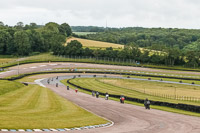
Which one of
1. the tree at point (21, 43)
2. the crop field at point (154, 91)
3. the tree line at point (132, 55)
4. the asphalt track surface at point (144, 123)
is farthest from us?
the tree at point (21, 43)

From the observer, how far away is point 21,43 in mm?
163000

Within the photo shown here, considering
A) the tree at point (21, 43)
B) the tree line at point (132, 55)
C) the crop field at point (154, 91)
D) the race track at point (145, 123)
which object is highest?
the tree at point (21, 43)

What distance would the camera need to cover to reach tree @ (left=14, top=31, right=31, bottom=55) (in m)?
163

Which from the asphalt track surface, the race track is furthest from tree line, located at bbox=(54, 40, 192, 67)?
the race track

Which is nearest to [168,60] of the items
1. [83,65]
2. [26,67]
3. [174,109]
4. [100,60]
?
[100,60]

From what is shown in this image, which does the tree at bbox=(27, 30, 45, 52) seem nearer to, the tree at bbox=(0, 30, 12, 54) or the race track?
the tree at bbox=(0, 30, 12, 54)

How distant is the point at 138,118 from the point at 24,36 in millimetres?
143552

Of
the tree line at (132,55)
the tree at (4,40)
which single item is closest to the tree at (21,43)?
the tree at (4,40)

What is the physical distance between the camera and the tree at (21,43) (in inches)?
6422

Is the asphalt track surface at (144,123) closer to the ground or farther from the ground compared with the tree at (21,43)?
closer to the ground

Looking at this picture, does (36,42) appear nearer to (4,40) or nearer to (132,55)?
(4,40)

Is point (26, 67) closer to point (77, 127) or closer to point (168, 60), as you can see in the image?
point (168, 60)

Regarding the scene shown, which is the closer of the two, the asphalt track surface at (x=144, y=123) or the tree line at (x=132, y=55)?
the asphalt track surface at (x=144, y=123)

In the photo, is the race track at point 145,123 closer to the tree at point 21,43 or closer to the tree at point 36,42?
the tree at point 21,43
